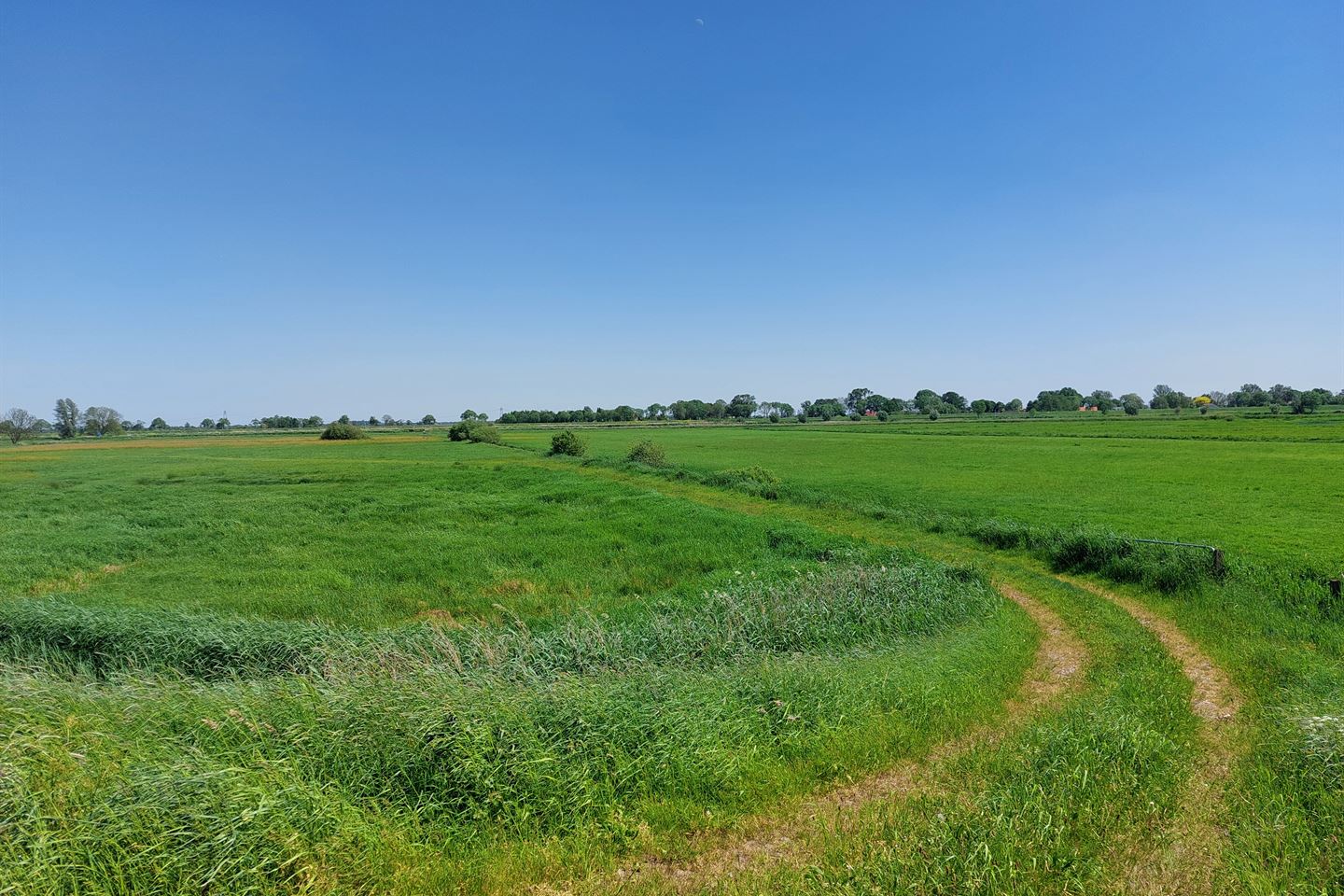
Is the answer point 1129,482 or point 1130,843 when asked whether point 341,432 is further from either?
point 1130,843

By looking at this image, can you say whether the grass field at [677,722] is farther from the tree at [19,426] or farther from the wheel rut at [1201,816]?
the tree at [19,426]

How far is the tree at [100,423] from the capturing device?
163 metres

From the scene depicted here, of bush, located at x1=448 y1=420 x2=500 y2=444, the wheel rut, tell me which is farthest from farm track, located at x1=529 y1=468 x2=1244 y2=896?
bush, located at x1=448 y1=420 x2=500 y2=444

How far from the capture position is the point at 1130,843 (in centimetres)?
493

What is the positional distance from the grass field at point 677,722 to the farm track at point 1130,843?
33 mm

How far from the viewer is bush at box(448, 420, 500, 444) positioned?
9656 cm

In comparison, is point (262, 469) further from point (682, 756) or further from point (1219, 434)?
point (1219, 434)

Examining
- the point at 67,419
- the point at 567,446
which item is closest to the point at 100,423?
the point at 67,419

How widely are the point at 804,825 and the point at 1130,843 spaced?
2698 mm

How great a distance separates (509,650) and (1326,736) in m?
9.91

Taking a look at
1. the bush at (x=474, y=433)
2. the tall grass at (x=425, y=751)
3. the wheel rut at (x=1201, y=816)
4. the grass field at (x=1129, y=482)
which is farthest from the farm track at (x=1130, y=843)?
the bush at (x=474, y=433)

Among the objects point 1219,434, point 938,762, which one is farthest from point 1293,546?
point 1219,434

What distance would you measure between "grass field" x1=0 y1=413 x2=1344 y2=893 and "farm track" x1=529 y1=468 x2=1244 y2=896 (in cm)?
3

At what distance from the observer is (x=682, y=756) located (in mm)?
5965
